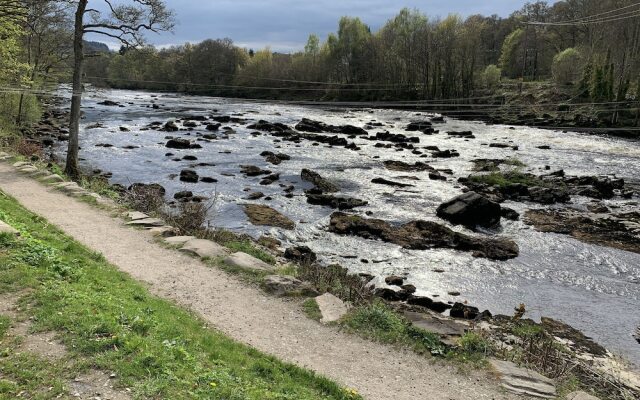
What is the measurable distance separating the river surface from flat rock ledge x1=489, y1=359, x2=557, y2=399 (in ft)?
17.1

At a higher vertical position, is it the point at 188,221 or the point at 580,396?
the point at 188,221

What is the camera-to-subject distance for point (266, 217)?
1922 cm

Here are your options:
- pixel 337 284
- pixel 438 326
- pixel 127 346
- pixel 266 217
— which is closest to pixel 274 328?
pixel 337 284

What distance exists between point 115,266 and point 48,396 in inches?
210

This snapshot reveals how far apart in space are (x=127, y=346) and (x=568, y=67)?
239 ft

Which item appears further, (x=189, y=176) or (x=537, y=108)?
(x=537, y=108)

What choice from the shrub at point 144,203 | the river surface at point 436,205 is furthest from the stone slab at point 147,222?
the river surface at point 436,205

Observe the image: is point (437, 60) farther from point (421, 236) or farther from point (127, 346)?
point (127, 346)

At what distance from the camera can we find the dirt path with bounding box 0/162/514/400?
21.2ft

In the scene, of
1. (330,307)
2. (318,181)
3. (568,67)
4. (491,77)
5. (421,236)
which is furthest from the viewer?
(491,77)

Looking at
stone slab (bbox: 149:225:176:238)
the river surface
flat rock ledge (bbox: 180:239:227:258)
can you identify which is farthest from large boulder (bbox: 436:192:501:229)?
stone slab (bbox: 149:225:176:238)

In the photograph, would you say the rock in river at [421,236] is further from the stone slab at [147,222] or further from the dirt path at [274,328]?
the dirt path at [274,328]

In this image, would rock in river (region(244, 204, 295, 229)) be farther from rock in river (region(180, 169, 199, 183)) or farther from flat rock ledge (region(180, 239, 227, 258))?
flat rock ledge (region(180, 239, 227, 258))

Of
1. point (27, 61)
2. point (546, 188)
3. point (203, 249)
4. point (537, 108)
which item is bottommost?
point (203, 249)
